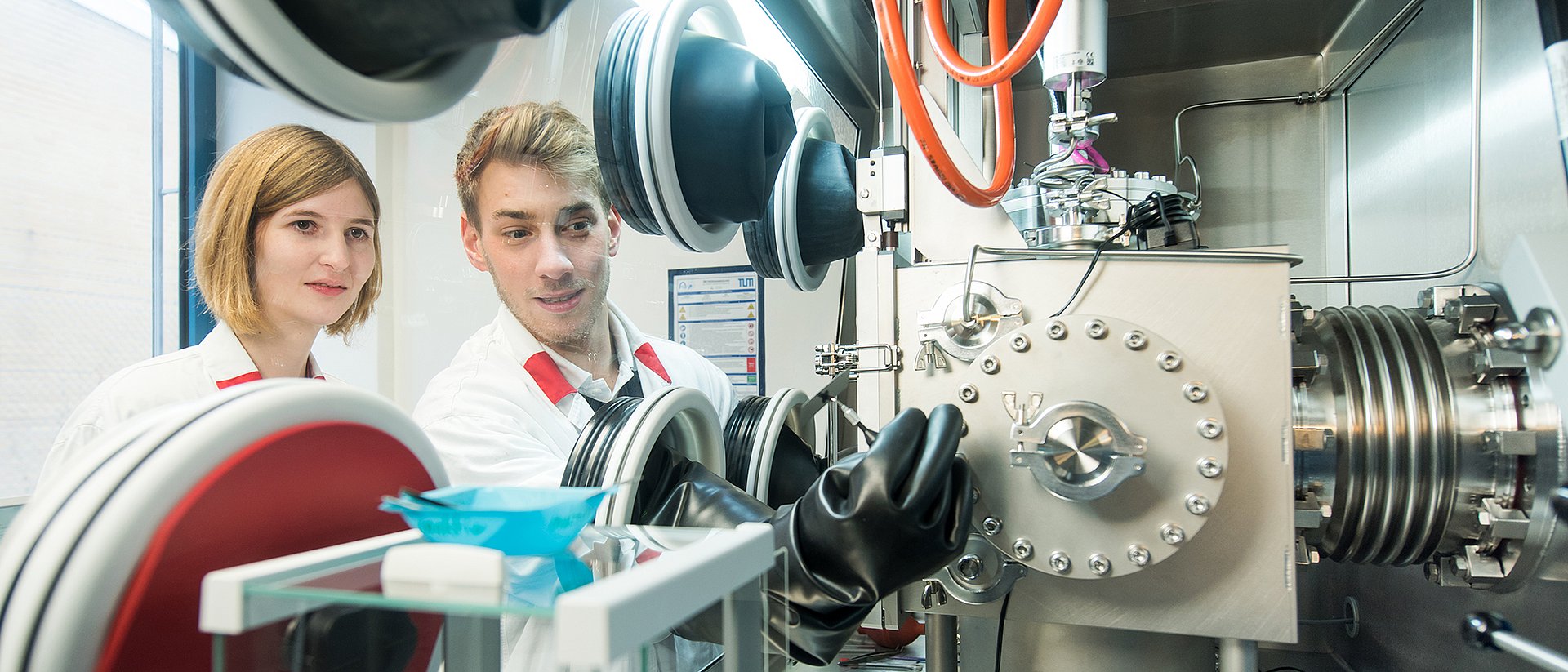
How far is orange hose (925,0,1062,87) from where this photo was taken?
0.96 metres

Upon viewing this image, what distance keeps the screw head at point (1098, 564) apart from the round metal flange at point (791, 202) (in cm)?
85

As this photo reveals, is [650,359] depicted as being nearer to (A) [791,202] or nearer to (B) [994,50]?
(A) [791,202]

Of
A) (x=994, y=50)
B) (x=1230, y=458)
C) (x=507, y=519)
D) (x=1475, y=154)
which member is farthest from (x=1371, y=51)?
(x=507, y=519)

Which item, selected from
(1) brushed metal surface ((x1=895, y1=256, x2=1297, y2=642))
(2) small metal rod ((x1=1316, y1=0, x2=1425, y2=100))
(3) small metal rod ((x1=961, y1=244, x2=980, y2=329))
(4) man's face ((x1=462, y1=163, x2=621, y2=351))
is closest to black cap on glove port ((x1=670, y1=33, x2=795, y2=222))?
(4) man's face ((x1=462, y1=163, x2=621, y2=351))

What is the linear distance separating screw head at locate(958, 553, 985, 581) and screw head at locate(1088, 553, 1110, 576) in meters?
0.13

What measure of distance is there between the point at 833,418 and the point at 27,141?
1444 millimetres

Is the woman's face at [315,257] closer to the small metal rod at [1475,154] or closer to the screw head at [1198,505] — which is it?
the screw head at [1198,505]

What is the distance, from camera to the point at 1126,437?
92cm

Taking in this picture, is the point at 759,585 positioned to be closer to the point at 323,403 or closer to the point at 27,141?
the point at 323,403

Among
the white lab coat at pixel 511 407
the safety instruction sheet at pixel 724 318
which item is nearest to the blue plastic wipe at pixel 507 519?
the white lab coat at pixel 511 407

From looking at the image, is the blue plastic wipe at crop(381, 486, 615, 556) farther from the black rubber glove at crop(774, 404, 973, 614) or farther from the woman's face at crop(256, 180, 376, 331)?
the black rubber glove at crop(774, 404, 973, 614)

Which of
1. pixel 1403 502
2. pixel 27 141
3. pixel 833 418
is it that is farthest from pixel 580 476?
pixel 1403 502

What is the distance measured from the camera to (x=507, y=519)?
1.76 feet

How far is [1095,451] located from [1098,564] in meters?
0.14
